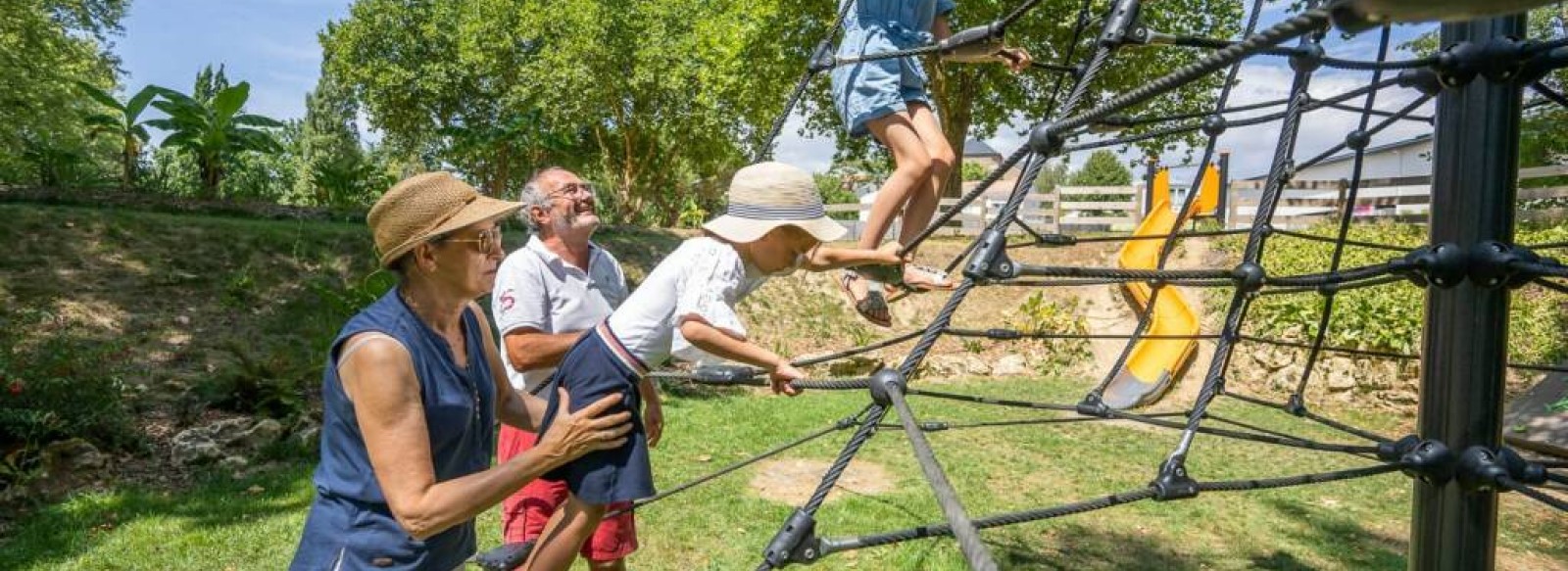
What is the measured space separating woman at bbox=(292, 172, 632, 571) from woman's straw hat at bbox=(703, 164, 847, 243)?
61 cm

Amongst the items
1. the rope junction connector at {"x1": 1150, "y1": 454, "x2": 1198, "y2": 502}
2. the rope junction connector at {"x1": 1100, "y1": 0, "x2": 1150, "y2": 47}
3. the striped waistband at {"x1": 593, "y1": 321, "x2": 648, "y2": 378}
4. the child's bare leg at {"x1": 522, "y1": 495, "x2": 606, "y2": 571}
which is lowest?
the child's bare leg at {"x1": 522, "y1": 495, "x2": 606, "y2": 571}

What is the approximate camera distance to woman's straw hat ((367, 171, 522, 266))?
1709mm

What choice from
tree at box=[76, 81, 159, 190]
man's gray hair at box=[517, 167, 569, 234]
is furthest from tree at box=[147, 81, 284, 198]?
man's gray hair at box=[517, 167, 569, 234]

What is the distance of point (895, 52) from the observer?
8.74 ft

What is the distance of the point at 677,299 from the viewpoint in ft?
7.53

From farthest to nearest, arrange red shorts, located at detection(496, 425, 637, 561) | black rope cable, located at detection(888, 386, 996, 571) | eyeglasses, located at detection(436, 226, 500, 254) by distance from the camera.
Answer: red shorts, located at detection(496, 425, 637, 561) → eyeglasses, located at detection(436, 226, 500, 254) → black rope cable, located at detection(888, 386, 996, 571)

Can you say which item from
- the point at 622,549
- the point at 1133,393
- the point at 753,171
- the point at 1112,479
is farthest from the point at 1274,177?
the point at 1133,393

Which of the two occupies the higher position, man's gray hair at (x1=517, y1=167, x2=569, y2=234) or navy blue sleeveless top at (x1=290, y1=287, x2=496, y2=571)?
man's gray hair at (x1=517, y1=167, x2=569, y2=234)

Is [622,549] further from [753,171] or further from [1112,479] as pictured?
[1112,479]

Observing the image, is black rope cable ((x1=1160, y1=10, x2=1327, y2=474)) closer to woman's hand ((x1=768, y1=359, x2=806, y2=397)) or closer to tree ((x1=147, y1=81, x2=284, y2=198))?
woman's hand ((x1=768, y1=359, x2=806, y2=397))

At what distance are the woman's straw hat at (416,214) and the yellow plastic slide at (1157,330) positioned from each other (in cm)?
559

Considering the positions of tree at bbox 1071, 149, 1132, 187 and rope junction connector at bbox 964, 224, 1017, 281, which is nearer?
rope junction connector at bbox 964, 224, 1017, 281

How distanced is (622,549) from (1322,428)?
7037mm

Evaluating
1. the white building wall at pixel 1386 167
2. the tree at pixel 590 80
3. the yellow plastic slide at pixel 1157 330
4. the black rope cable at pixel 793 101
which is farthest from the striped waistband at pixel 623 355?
the white building wall at pixel 1386 167
